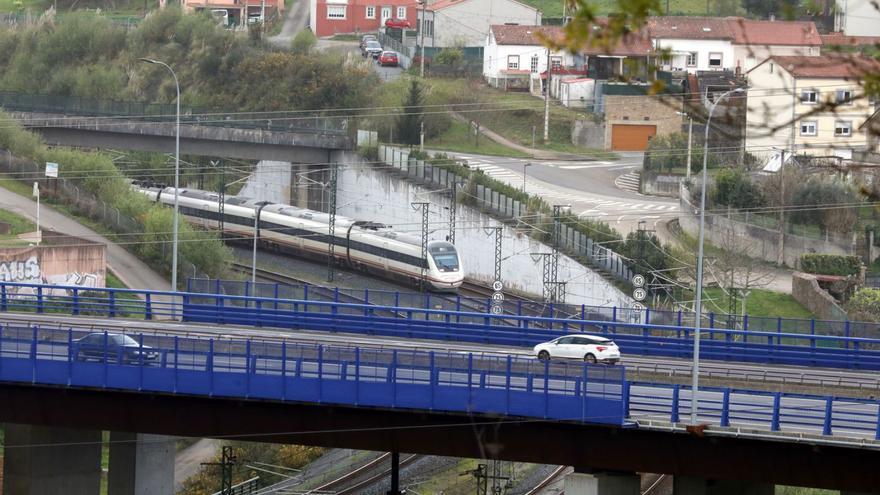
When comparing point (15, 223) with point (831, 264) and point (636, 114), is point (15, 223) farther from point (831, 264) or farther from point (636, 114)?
point (636, 114)

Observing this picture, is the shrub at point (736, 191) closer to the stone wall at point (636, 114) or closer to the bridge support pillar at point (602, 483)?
the stone wall at point (636, 114)

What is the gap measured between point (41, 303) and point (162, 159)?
44.3 m

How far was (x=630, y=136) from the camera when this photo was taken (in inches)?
2987

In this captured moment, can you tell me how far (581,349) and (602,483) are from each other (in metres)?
7.98

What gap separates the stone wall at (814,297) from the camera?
50000 millimetres

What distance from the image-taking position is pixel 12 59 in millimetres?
92875

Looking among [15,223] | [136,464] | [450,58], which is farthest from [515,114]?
[136,464]

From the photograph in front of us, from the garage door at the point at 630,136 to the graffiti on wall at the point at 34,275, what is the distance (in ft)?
107

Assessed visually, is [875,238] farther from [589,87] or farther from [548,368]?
[548,368]

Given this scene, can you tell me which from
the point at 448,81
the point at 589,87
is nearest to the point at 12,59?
the point at 448,81

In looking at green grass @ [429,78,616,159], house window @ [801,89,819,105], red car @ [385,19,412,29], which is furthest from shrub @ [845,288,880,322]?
red car @ [385,19,412,29]

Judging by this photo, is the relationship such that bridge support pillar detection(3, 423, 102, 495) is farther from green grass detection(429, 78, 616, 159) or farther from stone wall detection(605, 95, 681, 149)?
stone wall detection(605, 95, 681, 149)

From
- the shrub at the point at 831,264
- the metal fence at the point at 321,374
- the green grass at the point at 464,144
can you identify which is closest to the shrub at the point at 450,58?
the green grass at the point at 464,144

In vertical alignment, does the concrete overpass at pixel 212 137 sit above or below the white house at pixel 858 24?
below
